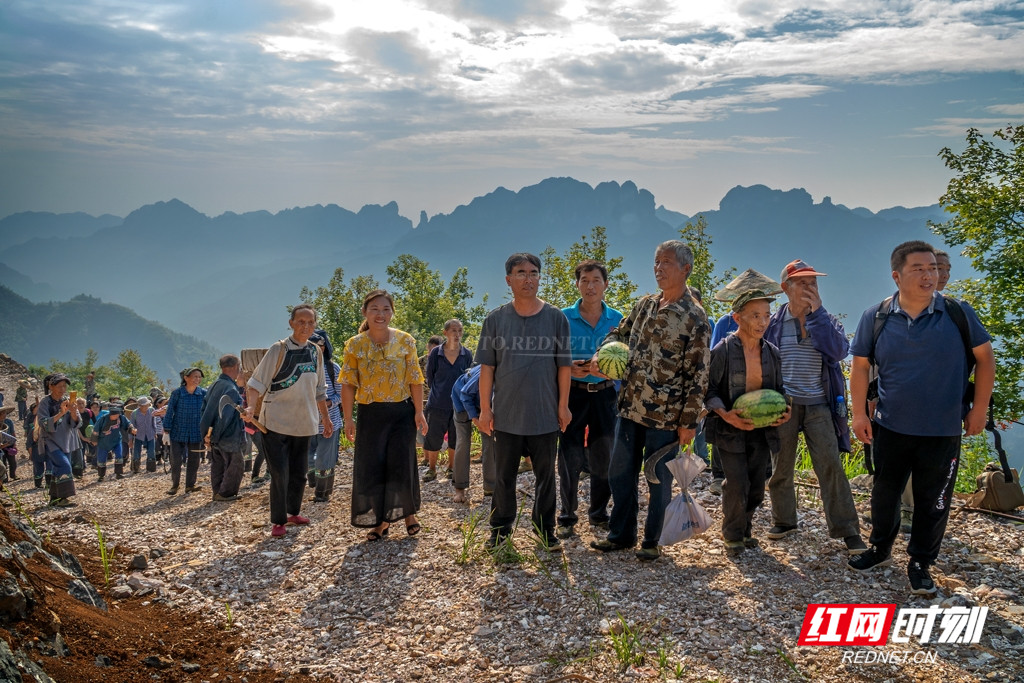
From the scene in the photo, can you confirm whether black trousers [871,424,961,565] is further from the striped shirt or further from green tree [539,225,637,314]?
green tree [539,225,637,314]

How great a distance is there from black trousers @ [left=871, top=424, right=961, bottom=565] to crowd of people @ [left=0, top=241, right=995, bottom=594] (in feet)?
0.03

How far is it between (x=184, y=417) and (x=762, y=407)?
8699mm

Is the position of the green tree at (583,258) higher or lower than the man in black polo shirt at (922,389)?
higher

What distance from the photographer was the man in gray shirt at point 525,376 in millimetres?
5328

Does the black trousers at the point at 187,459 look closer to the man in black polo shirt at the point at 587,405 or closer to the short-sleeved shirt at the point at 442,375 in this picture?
the short-sleeved shirt at the point at 442,375

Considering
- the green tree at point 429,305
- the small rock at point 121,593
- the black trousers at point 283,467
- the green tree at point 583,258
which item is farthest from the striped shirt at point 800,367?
the green tree at point 429,305

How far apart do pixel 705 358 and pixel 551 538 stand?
195cm

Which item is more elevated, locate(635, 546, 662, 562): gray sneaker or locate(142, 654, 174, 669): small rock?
locate(635, 546, 662, 562): gray sneaker

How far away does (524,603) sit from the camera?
4840 mm

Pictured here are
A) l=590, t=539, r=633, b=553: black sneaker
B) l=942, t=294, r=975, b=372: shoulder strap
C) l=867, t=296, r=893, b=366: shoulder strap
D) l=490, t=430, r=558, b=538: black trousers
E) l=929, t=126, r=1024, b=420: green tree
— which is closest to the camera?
l=942, t=294, r=975, b=372: shoulder strap

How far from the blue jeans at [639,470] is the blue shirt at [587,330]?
0.85m

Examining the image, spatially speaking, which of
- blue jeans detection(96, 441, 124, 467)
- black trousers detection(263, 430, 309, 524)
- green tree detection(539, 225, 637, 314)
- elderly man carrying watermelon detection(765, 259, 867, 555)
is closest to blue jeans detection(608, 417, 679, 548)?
elderly man carrying watermelon detection(765, 259, 867, 555)

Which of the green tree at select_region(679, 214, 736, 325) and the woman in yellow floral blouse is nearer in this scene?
the woman in yellow floral blouse

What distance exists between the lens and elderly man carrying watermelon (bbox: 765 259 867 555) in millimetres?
5281
